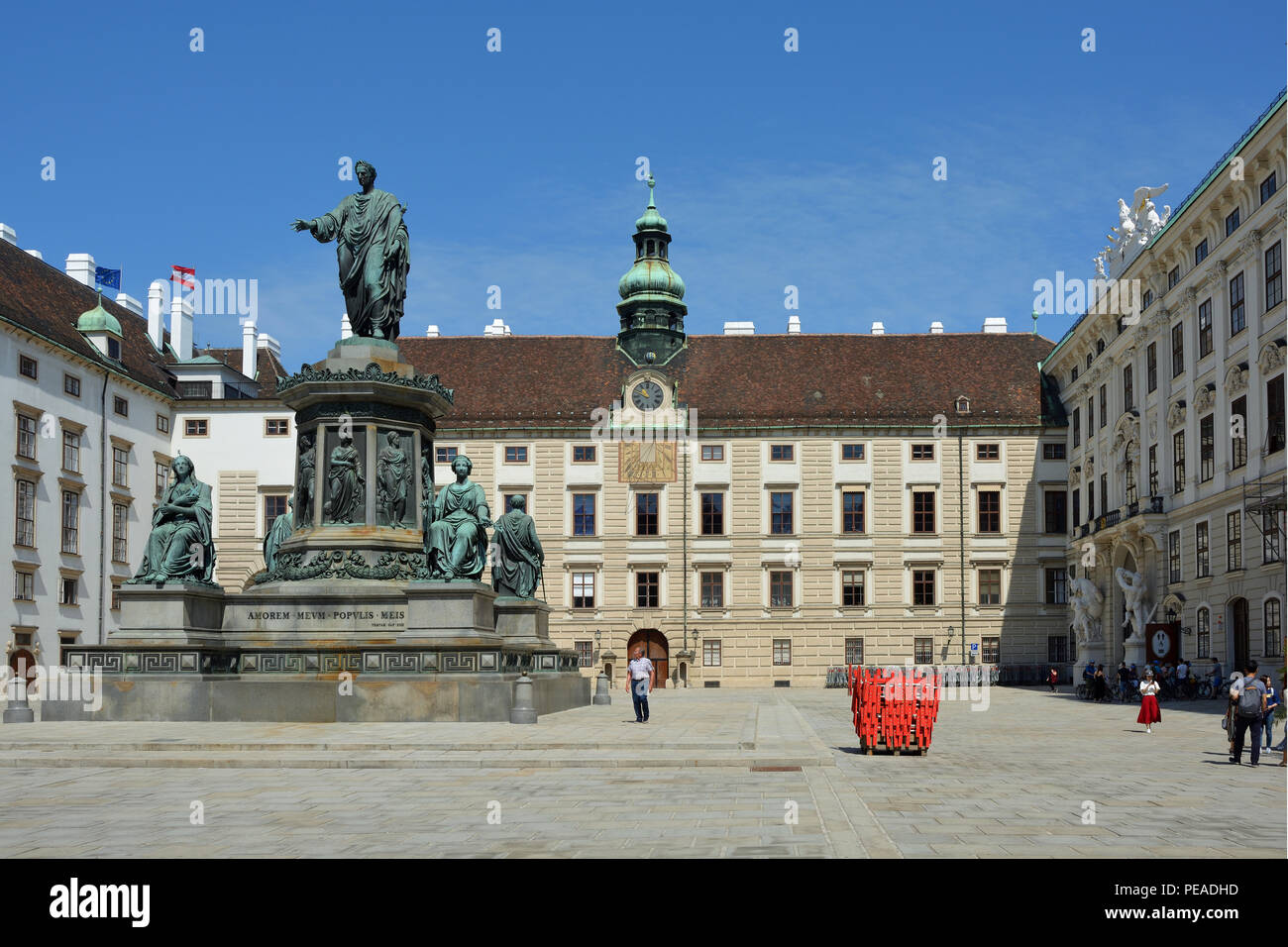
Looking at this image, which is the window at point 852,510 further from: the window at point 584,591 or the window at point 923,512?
the window at point 584,591

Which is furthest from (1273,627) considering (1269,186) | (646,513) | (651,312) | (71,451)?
(71,451)

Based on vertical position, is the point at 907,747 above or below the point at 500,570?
below

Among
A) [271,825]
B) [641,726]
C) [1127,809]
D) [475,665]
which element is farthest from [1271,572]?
[271,825]

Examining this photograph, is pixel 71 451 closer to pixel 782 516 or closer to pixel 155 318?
pixel 155 318

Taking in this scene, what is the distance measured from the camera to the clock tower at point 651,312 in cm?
7338

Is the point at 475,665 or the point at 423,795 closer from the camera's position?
the point at 423,795

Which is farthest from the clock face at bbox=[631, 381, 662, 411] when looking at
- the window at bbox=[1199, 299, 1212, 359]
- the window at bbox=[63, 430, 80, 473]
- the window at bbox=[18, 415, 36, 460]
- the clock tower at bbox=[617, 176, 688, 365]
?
the window at bbox=[1199, 299, 1212, 359]

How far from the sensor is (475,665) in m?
24.1

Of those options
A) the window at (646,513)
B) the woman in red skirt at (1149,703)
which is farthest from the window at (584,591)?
the woman in red skirt at (1149,703)

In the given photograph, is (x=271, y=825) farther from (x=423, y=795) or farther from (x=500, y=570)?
(x=500, y=570)

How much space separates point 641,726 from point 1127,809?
1286 cm

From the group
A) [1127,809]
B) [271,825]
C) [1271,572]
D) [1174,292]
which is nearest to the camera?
[271,825]

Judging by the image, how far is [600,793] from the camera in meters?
15.2

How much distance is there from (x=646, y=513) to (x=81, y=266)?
29136 millimetres
